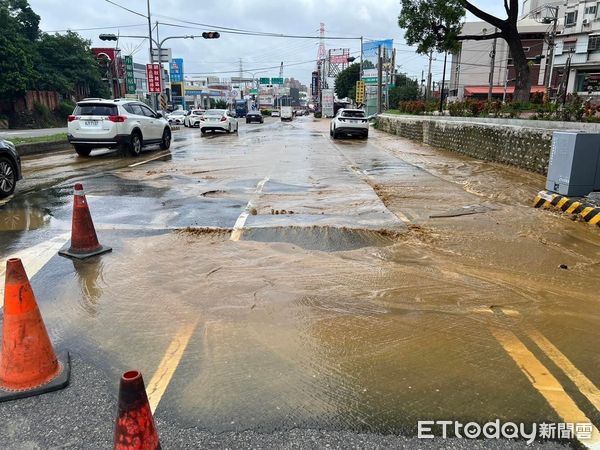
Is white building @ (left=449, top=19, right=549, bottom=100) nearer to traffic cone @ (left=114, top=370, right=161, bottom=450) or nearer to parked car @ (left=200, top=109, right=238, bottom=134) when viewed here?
parked car @ (left=200, top=109, right=238, bottom=134)

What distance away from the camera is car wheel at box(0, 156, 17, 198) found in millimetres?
8641

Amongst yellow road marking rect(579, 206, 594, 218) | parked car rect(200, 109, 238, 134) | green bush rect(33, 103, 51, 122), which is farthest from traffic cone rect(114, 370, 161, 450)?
green bush rect(33, 103, 51, 122)

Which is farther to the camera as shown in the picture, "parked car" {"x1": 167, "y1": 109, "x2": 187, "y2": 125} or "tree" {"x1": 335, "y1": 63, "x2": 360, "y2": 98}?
"tree" {"x1": 335, "y1": 63, "x2": 360, "y2": 98}

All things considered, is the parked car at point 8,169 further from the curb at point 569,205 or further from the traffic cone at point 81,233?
the curb at point 569,205

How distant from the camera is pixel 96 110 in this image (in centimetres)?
1471

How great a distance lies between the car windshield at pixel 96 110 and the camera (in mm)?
14680

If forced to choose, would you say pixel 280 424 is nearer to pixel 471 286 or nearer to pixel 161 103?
pixel 471 286

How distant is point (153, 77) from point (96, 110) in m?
23.9

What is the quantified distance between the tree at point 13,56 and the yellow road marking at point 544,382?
45848 mm

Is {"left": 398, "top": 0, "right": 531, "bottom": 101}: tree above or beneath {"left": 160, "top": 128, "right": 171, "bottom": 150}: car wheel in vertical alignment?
above

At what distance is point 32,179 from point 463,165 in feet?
37.1

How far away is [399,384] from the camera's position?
306cm

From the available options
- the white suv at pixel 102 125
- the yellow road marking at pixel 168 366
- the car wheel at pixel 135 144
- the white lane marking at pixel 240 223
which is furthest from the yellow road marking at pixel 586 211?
the car wheel at pixel 135 144

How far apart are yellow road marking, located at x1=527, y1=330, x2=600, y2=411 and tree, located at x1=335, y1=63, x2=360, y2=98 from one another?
9341cm
